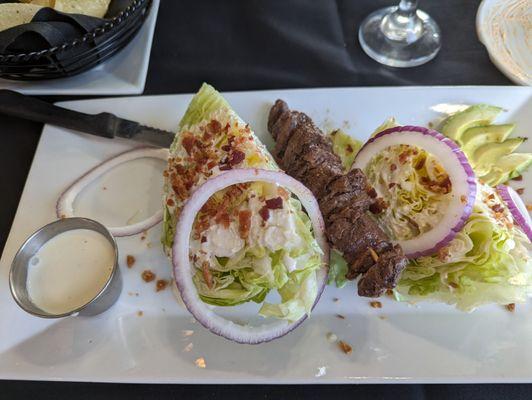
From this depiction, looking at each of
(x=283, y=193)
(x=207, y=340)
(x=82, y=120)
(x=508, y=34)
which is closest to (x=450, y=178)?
(x=283, y=193)

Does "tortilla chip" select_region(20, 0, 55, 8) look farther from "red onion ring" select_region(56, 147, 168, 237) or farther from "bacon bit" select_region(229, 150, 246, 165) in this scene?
"bacon bit" select_region(229, 150, 246, 165)

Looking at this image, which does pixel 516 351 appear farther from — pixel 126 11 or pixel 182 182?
pixel 126 11

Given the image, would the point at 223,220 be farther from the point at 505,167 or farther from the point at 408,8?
the point at 408,8

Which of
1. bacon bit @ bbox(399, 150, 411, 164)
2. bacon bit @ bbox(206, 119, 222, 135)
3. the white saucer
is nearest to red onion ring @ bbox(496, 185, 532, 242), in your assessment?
bacon bit @ bbox(399, 150, 411, 164)

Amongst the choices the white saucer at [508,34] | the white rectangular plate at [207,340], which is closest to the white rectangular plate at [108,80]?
the white rectangular plate at [207,340]

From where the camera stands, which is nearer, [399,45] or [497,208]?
[497,208]

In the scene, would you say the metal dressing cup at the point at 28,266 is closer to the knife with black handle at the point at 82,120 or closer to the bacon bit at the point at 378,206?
the knife with black handle at the point at 82,120

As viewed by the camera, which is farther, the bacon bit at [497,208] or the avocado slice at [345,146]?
the avocado slice at [345,146]

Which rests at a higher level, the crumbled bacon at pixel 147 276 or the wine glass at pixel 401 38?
the wine glass at pixel 401 38
